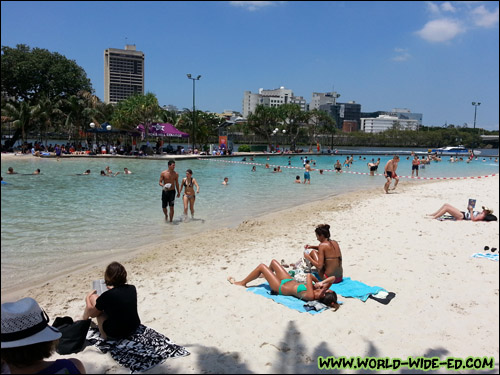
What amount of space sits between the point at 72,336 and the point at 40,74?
4410 cm

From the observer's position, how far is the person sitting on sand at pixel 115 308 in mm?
3877

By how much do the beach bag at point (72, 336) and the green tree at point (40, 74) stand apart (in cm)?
3898

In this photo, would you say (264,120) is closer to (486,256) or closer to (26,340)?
(486,256)

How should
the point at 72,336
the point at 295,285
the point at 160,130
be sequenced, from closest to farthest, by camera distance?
1. the point at 72,336
2. the point at 295,285
3. the point at 160,130

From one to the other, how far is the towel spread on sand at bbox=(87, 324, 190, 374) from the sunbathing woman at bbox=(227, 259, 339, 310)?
1.84 m

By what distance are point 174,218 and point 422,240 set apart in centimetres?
687

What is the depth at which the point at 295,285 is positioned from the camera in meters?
5.24

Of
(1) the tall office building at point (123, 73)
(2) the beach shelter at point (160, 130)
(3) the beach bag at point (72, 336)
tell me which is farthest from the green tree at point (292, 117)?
(3) the beach bag at point (72, 336)

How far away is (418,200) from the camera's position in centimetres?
1431

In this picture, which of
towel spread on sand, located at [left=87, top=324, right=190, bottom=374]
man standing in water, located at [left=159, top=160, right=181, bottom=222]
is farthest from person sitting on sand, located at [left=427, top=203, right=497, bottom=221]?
towel spread on sand, located at [left=87, top=324, right=190, bottom=374]

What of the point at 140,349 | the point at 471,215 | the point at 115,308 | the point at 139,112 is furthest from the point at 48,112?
the point at 140,349

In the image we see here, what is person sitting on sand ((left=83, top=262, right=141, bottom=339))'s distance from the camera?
3877 millimetres

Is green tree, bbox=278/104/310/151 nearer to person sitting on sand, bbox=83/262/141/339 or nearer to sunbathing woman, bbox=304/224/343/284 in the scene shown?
sunbathing woman, bbox=304/224/343/284

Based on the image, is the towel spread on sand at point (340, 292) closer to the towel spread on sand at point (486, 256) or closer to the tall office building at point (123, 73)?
the towel spread on sand at point (486, 256)
